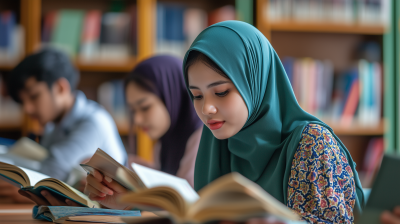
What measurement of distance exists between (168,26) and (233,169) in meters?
1.56

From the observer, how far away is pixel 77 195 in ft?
3.02

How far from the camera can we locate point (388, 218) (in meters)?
0.57

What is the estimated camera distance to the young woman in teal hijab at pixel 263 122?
0.84 meters

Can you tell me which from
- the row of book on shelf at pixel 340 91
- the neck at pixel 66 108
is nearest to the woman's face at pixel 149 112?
the neck at pixel 66 108

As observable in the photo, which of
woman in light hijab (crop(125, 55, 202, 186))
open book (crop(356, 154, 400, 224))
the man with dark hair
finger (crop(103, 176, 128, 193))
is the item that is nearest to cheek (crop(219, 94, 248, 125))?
finger (crop(103, 176, 128, 193))

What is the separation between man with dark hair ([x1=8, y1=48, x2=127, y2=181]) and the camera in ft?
6.36

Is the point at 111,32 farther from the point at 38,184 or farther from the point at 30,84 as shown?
the point at 38,184

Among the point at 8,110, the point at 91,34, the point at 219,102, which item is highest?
the point at 91,34

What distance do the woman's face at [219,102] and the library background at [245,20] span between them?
4.98 ft

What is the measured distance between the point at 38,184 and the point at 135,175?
29cm

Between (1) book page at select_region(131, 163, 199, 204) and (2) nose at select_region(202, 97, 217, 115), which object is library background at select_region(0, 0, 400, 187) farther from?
(1) book page at select_region(131, 163, 199, 204)

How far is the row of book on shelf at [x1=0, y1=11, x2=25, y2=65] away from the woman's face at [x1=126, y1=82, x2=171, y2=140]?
3.67 feet

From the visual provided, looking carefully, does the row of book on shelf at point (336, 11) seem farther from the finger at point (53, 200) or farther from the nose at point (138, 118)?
the finger at point (53, 200)

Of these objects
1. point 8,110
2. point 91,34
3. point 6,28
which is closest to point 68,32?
point 91,34
